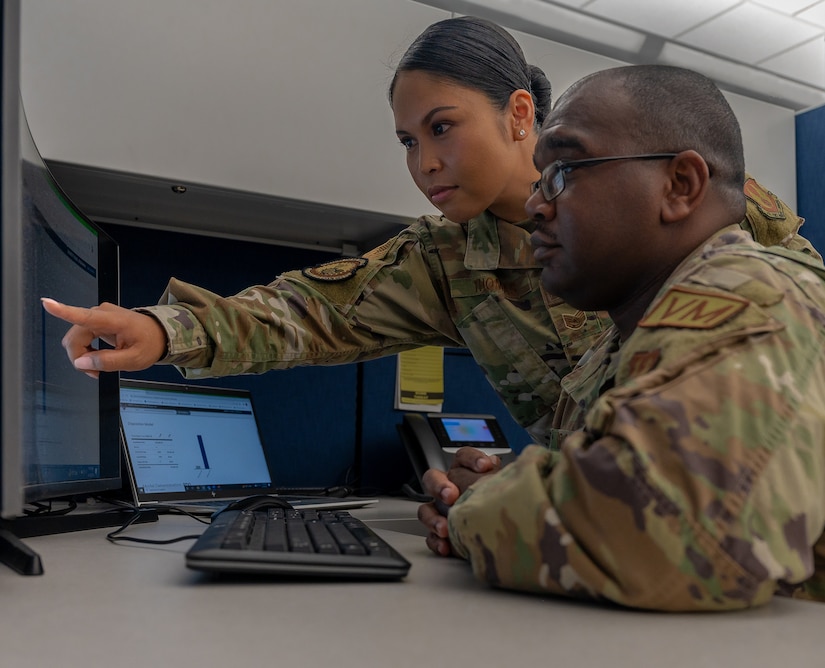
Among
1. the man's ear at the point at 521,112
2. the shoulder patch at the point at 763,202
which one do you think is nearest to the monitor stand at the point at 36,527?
the man's ear at the point at 521,112

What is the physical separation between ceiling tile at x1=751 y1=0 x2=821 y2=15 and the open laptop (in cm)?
212

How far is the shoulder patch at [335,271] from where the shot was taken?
1274 mm

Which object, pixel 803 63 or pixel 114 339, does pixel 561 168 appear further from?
pixel 803 63

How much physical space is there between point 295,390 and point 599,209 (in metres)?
1.12

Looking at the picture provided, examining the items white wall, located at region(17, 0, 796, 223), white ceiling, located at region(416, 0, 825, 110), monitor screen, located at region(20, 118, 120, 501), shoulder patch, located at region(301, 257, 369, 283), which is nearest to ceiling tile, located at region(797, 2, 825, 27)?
white ceiling, located at region(416, 0, 825, 110)

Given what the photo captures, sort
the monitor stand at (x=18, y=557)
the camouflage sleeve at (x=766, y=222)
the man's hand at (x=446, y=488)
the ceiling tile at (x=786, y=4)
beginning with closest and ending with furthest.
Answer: the monitor stand at (x=18, y=557)
the man's hand at (x=446, y=488)
the camouflage sleeve at (x=766, y=222)
the ceiling tile at (x=786, y=4)

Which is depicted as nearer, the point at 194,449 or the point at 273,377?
the point at 194,449

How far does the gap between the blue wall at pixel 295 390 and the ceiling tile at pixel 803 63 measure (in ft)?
6.58

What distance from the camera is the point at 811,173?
6.34 feet

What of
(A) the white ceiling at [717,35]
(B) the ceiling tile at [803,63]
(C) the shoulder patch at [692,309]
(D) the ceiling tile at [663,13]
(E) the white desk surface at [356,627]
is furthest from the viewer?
(B) the ceiling tile at [803,63]

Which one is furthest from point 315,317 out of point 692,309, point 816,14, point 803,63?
point 803,63

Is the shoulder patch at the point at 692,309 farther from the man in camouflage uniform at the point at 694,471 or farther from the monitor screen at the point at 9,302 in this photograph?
the monitor screen at the point at 9,302

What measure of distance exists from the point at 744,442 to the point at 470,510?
21 cm

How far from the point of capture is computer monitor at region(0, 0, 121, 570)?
0.48 meters
